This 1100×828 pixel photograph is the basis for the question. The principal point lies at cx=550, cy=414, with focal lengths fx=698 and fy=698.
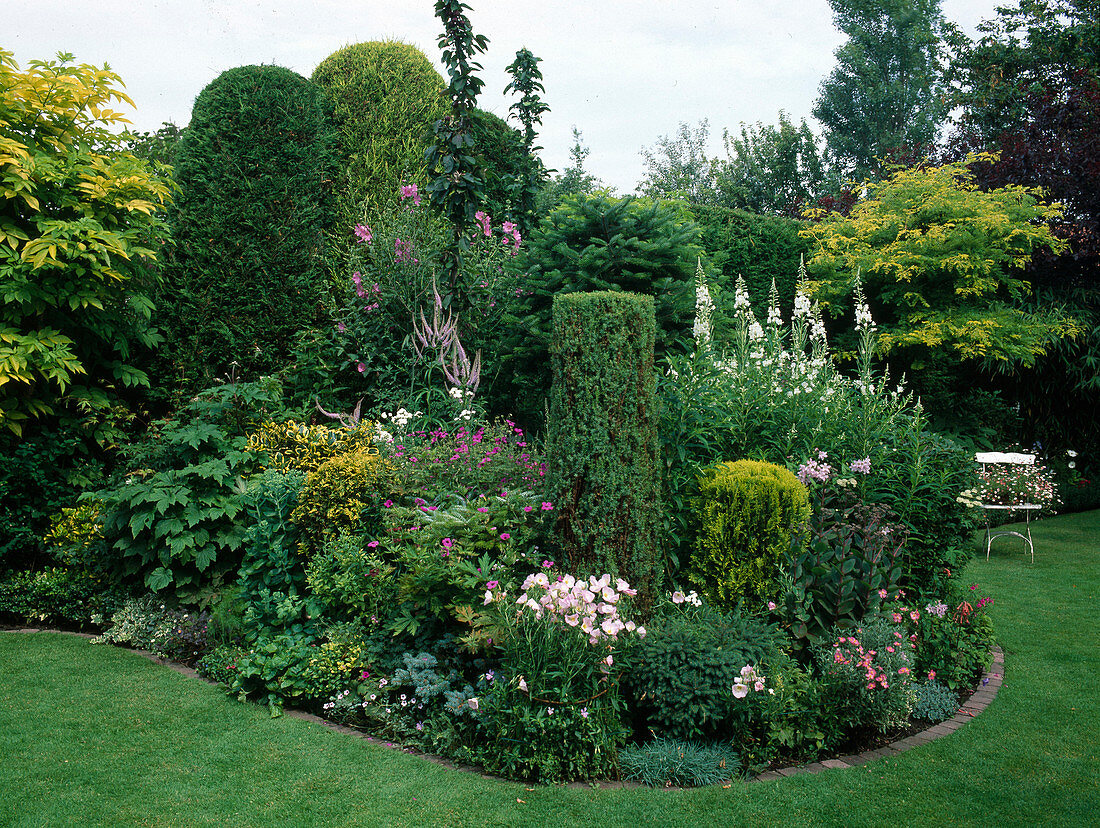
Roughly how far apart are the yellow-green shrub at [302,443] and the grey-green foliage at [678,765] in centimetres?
291

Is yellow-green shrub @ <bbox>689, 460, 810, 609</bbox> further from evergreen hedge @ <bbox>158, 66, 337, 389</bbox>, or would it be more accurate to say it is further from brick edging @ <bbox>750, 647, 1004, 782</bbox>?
evergreen hedge @ <bbox>158, 66, 337, 389</bbox>

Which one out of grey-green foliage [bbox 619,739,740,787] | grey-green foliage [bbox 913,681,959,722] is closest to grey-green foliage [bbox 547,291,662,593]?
grey-green foliage [bbox 619,739,740,787]

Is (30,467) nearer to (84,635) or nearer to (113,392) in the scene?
(113,392)

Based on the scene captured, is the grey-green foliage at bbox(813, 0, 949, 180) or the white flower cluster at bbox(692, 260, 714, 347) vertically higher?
the grey-green foliage at bbox(813, 0, 949, 180)

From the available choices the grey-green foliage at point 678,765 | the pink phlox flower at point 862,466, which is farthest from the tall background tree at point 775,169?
the grey-green foliage at point 678,765

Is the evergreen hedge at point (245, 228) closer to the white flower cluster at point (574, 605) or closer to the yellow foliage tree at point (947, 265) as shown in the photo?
the white flower cluster at point (574, 605)

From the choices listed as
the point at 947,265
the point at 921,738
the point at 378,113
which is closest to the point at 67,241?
the point at 378,113

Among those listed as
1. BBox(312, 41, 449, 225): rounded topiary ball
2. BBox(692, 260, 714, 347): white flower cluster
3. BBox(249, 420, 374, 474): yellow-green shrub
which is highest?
BBox(312, 41, 449, 225): rounded topiary ball

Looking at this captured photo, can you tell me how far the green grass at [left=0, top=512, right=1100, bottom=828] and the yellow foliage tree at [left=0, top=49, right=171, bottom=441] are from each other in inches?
90.5

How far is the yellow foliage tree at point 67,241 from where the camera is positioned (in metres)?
5.15

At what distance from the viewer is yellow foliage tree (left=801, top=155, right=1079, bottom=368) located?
398 inches

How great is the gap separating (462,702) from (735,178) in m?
26.0

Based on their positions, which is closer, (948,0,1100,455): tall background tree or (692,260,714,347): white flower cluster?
(692,260,714,347): white flower cluster

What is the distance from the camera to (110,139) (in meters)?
5.98
